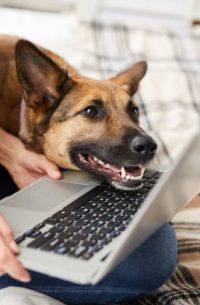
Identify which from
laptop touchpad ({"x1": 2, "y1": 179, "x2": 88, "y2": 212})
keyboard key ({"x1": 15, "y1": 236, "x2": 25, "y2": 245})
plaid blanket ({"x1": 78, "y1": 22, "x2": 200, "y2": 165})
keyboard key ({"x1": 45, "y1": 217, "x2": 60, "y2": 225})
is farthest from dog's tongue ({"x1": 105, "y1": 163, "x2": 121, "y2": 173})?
plaid blanket ({"x1": 78, "y1": 22, "x2": 200, "y2": 165})

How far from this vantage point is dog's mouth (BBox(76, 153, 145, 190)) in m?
1.19

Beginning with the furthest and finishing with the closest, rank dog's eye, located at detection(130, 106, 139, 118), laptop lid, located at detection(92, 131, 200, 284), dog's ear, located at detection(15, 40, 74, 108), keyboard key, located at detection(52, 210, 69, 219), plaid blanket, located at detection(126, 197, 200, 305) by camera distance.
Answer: dog's eye, located at detection(130, 106, 139, 118) → dog's ear, located at detection(15, 40, 74, 108) → plaid blanket, located at detection(126, 197, 200, 305) → keyboard key, located at detection(52, 210, 69, 219) → laptop lid, located at detection(92, 131, 200, 284)

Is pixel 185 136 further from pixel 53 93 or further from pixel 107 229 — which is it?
pixel 107 229

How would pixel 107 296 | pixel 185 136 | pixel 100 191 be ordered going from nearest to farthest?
pixel 107 296, pixel 100 191, pixel 185 136

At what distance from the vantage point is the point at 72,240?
0.83 m

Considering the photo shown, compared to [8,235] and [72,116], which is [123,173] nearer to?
[72,116]

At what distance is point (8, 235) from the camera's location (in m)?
0.81

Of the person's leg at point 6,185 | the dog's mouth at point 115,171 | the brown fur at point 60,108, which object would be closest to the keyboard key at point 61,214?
the dog's mouth at point 115,171

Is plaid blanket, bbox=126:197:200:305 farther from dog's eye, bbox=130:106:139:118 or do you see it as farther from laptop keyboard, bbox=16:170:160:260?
dog's eye, bbox=130:106:139:118

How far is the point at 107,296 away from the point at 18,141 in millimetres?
639

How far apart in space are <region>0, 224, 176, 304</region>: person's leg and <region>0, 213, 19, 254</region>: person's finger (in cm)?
21

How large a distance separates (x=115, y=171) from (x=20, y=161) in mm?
345

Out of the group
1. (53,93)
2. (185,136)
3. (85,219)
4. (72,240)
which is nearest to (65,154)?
(53,93)

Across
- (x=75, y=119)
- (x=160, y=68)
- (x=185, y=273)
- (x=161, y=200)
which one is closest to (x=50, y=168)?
(x=75, y=119)
